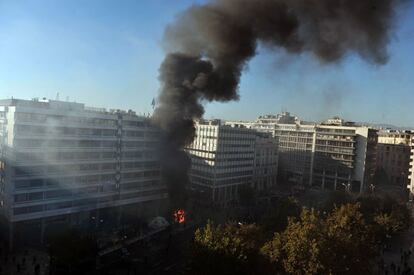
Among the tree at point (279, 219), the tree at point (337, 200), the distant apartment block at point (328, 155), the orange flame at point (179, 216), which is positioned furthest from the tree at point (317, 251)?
the distant apartment block at point (328, 155)

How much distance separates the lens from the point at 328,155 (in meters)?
51.1

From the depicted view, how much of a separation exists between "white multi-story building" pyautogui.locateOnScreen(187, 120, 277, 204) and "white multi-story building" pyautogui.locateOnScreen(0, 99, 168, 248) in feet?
31.0

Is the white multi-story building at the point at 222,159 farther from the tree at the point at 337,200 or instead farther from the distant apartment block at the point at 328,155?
the distant apartment block at the point at 328,155

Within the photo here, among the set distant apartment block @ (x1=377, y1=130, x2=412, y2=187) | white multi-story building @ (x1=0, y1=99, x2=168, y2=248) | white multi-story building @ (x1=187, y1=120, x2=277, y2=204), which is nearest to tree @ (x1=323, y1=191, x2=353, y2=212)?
white multi-story building @ (x1=187, y1=120, x2=277, y2=204)

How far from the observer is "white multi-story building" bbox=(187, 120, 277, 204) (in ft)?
126

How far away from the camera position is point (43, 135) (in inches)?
886

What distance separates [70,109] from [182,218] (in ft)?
31.9

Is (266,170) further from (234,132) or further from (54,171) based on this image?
(54,171)

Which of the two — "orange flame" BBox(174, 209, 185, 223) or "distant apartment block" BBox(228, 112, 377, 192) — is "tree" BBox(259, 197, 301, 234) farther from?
"distant apartment block" BBox(228, 112, 377, 192)

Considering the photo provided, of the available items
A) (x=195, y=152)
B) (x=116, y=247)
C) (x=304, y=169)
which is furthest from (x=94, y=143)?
(x=304, y=169)

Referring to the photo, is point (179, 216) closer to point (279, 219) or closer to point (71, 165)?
point (279, 219)

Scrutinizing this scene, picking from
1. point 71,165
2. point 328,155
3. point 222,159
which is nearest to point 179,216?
point 71,165

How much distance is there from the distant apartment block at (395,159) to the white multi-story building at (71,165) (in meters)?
44.4

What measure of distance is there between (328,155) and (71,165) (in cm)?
3504
